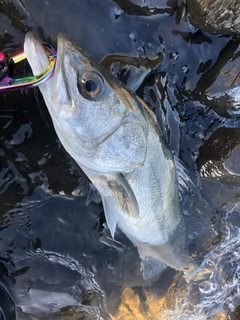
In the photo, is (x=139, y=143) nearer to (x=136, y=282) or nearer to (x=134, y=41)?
(x=134, y=41)

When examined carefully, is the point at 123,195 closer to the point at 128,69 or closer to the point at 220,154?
the point at 128,69

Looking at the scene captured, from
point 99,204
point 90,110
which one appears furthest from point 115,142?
point 99,204

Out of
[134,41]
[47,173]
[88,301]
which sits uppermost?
[134,41]


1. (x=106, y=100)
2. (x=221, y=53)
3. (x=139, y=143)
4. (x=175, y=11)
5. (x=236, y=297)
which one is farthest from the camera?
(x=236, y=297)

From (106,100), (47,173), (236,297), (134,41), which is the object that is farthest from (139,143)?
(236,297)

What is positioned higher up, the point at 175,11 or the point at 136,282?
the point at 175,11

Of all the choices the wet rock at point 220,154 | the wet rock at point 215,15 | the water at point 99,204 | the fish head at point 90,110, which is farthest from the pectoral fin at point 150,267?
the wet rock at point 215,15
